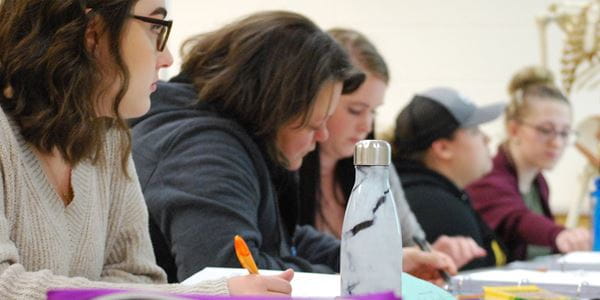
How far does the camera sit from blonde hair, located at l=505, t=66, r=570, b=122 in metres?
3.32

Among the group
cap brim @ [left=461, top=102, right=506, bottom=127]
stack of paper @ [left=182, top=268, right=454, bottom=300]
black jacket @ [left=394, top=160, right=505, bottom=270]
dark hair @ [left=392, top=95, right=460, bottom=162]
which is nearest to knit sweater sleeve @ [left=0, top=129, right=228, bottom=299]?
stack of paper @ [left=182, top=268, right=454, bottom=300]

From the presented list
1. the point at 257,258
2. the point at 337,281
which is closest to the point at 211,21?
the point at 257,258

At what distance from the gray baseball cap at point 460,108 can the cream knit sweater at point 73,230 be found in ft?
4.99

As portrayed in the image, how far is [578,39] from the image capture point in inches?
142

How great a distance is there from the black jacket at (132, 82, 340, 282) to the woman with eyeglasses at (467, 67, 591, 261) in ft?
4.81

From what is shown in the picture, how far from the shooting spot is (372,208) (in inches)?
38.4

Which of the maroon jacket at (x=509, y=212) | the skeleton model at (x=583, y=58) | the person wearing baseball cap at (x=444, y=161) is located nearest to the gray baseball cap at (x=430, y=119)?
the person wearing baseball cap at (x=444, y=161)

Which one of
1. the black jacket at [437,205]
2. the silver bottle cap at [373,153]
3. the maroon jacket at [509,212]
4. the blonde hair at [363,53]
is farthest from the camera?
the maroon jacket at [509,212]

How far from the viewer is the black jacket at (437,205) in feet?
8.41

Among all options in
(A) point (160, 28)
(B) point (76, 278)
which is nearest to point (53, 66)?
(A) point (160, 28)

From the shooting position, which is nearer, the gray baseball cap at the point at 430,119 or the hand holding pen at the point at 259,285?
the hand holding pen at the point at 259,285

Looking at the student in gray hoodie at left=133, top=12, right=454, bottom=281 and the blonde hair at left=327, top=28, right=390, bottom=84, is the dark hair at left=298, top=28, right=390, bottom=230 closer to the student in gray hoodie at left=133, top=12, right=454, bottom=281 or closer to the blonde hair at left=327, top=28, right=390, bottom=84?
the blonde hair at left=327, top=28, right=390, bottom=84

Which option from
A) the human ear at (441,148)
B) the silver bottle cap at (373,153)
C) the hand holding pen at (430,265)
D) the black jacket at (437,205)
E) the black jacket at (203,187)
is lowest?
the black jacket at (437,205)

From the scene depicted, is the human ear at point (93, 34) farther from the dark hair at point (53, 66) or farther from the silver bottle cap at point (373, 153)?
the silver bottle cap at point (373, 153)
